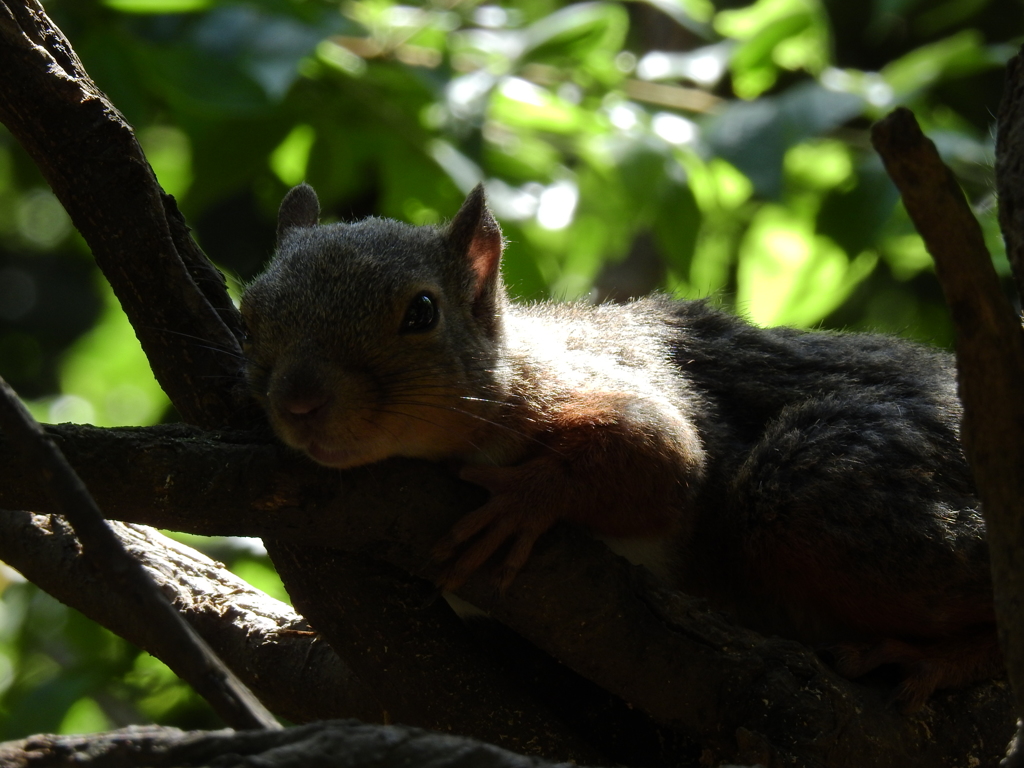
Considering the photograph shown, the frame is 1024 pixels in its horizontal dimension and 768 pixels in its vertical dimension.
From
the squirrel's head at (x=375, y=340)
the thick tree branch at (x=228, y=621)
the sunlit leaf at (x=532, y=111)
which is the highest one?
the sunlit leaf at (x=532, y=111)

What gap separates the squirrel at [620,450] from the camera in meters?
2.66

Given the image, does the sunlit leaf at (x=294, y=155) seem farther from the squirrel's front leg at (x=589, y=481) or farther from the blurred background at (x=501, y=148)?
the squirrel's front leg at (x=589, y=481)

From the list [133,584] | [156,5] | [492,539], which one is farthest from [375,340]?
[156,5]

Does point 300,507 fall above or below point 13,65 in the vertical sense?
below

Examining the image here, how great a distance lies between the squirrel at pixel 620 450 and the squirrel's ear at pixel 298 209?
10cm

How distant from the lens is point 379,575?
260cm

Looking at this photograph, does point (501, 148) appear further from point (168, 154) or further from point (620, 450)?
point (620, 450)

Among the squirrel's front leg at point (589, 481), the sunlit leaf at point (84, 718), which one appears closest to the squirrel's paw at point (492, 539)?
the squirrel's front leg at point (589, 481)

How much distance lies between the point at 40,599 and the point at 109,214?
8.50 feet

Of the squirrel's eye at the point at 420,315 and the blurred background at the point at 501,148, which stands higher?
the blurred background at the point at 501,148

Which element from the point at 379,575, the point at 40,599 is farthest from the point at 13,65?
the point at 40,599

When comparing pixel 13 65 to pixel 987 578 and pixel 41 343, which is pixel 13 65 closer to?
pixel 987 578

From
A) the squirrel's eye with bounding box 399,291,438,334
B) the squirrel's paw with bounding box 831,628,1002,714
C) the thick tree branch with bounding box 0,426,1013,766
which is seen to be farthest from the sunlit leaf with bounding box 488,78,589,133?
the squirrel's paw with bounding box 831,628,1002,714

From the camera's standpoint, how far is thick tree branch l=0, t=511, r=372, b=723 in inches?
124
